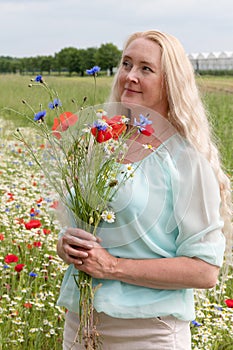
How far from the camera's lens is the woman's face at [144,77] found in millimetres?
1916

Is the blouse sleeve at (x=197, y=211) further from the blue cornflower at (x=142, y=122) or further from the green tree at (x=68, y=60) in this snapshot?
the green tree at (x=68, y=60)

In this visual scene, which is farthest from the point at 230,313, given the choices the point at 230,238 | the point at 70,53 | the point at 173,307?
the point at 70,53

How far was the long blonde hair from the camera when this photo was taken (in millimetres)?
1912

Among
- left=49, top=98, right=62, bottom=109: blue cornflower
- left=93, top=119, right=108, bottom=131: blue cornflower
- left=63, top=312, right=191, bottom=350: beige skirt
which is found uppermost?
left=49, top=98, right=62, bottom=109: blue cornflower

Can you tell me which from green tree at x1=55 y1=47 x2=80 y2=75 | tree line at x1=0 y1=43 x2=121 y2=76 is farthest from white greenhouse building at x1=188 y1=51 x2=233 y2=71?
green tree at x1=55 y1=47 x2=80 y2=75

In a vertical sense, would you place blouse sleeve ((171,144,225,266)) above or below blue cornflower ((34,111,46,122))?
below

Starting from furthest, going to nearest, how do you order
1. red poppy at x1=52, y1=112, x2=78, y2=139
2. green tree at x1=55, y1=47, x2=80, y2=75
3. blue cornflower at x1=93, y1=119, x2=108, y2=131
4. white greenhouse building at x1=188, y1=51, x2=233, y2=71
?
green tree at x1=55, y1=47, x2=80, y2=75
white greenhouse building at x1=188, y1=51, x2=233, y2=71
red poppy at x1=52, y1=112, x2=78, y2=139
blue cornflower at x1=93, y1=119, x2=108, y2=131

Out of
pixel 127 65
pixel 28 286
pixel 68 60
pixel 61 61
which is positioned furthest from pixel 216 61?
pixel 127 65

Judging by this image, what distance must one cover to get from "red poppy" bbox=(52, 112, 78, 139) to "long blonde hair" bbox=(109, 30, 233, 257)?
292 millimetres

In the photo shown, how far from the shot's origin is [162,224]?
6.09 ft

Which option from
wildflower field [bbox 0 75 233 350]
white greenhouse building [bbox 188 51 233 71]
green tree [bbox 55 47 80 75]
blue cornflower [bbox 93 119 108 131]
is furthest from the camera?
green tree [bbox 55 47 80 75]

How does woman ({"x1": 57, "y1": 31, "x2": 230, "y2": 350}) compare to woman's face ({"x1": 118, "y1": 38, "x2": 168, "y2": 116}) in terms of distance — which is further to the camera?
woman's face ({"x1": 118, "y1": 38, "x2": 168, "y2": 116})

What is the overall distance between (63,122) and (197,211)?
1.36 ft

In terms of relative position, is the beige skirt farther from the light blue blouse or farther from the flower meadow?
the flower meadow
